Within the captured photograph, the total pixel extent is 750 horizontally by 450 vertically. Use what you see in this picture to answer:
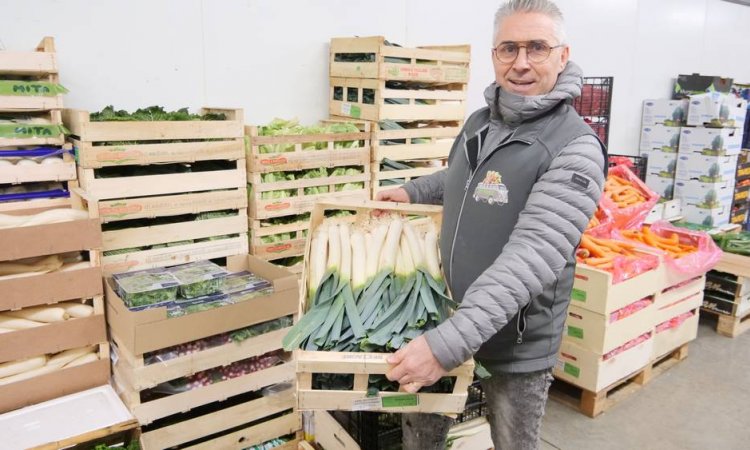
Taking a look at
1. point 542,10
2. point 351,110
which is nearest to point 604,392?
point 351,110

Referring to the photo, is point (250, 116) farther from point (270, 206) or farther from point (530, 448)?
point (530, 448)

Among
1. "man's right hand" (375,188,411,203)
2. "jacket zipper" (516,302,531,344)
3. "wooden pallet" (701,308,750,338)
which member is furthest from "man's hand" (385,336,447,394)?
"wooden pallet" (701,308,750,338)

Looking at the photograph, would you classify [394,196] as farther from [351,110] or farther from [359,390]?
[351,110]

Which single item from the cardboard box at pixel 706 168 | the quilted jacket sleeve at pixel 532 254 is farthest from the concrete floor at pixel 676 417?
the cardboard box at pixel 706 168

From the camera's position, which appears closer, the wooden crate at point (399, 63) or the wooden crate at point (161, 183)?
the wooden crate at point (161, 183)

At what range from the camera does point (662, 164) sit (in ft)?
21.6

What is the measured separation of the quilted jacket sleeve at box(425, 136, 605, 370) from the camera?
1438 mm

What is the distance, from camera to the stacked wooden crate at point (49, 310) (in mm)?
2306

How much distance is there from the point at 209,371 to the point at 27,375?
738 mm

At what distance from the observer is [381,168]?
3637 millimetres

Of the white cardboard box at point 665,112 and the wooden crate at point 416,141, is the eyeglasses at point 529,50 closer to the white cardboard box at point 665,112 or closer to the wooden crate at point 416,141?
the wooden crate at point 416,141

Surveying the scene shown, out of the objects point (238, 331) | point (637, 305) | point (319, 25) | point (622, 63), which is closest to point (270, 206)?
point (238, 331)

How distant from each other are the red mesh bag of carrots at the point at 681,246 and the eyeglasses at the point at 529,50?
266 centimetres

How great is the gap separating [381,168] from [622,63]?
14.0 feet
